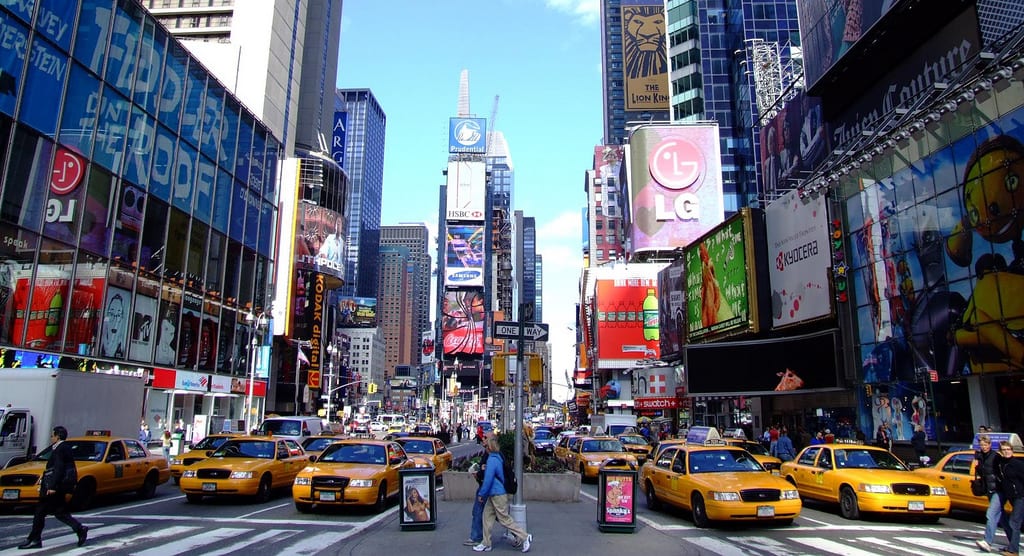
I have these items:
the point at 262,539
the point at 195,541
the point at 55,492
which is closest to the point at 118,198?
the point at 55,492

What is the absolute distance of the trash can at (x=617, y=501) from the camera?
1088 centimetres

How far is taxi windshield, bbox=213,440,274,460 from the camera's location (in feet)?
52.0

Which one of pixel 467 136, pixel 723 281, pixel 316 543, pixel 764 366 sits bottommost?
pixel 316 543

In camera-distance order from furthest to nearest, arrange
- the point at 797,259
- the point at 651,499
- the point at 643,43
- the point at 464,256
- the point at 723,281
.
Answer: the point at 464,256
the point at 643,43
the point at 723,281
the point at 797,259
the point at 651,499

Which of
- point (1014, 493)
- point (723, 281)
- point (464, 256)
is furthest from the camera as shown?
point (464, 256)

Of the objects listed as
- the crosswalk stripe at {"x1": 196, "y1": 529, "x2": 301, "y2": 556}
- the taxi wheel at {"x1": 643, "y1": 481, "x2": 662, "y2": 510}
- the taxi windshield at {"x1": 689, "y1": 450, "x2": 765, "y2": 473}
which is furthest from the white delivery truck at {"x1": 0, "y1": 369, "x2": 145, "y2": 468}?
the taxi windshield at {"x1": 689, "y1": 450, "x2": 765, "y2": 473}

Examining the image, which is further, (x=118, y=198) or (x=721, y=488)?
(x=118, y=198)

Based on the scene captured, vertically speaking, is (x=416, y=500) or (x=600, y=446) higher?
(x=600, y=446)

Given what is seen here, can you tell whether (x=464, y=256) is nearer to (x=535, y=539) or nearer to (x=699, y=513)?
(x=699, y=513)

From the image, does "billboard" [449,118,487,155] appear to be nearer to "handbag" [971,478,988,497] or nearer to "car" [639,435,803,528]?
"car" [639,435,803,528]

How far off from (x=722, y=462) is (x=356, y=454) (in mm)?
7675

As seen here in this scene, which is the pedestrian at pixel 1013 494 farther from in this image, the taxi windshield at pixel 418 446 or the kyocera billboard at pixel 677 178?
the kyocera billboard at pixel 677 178

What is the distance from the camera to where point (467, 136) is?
152m

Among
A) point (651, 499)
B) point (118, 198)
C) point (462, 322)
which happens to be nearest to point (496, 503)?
point (651, 499)
